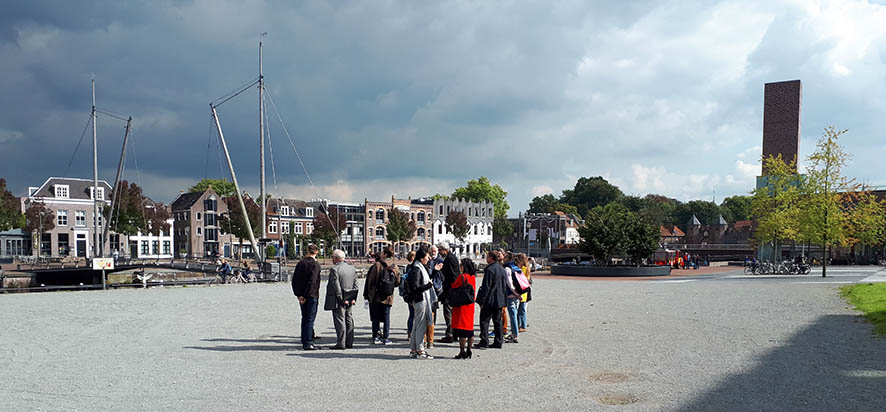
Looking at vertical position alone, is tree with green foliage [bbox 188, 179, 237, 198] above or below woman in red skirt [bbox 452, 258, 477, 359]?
above

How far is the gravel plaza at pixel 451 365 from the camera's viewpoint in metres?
6.69

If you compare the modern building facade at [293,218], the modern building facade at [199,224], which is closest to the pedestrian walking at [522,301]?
the modern building facade at [293,218]

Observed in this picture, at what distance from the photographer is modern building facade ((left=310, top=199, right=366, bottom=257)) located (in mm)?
85062

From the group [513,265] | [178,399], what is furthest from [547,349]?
[178,399]

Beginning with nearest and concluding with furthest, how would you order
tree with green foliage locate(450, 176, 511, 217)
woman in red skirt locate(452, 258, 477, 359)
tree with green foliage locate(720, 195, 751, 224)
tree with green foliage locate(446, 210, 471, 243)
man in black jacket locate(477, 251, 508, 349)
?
woman in red skirt locate(452, 258, 477, 359), man in black jacket locate(477, 251, 508, 349), tree with green foliage locate(446, 210, 471, 243), tree with green foliage locate(450, 176, 511, 217), tree with green foliage locate(720, 195, 751, 224)

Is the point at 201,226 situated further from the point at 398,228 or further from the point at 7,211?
the point at 7,211

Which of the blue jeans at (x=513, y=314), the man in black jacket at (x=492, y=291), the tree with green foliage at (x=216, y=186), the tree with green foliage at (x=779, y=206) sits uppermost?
the tree with green foliage at (x=216, y=186)

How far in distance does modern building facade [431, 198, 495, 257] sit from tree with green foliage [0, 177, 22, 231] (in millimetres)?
57455

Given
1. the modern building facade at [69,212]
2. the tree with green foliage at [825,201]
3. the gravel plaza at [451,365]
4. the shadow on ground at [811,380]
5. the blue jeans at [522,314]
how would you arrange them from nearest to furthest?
the shadow on ground at [811,380], the gravel plaza at [451,365], the blue jeans at [522,314], the tree with green foliage at [825,201], the modern building facade at [69,212]

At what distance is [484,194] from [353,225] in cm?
3435

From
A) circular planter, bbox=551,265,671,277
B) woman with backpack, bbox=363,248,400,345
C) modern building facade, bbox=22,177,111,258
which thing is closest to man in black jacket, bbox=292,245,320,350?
woman with backpack, bbox=363,248,400,345

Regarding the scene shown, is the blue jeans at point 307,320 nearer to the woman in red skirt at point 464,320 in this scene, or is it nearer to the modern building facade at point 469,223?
the woman in red skirt at point 464,320

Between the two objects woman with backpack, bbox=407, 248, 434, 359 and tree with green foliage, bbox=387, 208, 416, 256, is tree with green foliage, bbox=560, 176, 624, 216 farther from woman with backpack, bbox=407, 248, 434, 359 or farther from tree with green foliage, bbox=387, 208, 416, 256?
woman with backpack, bbox=407, 248, 434, 359

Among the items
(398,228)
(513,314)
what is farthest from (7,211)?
(513,314)
